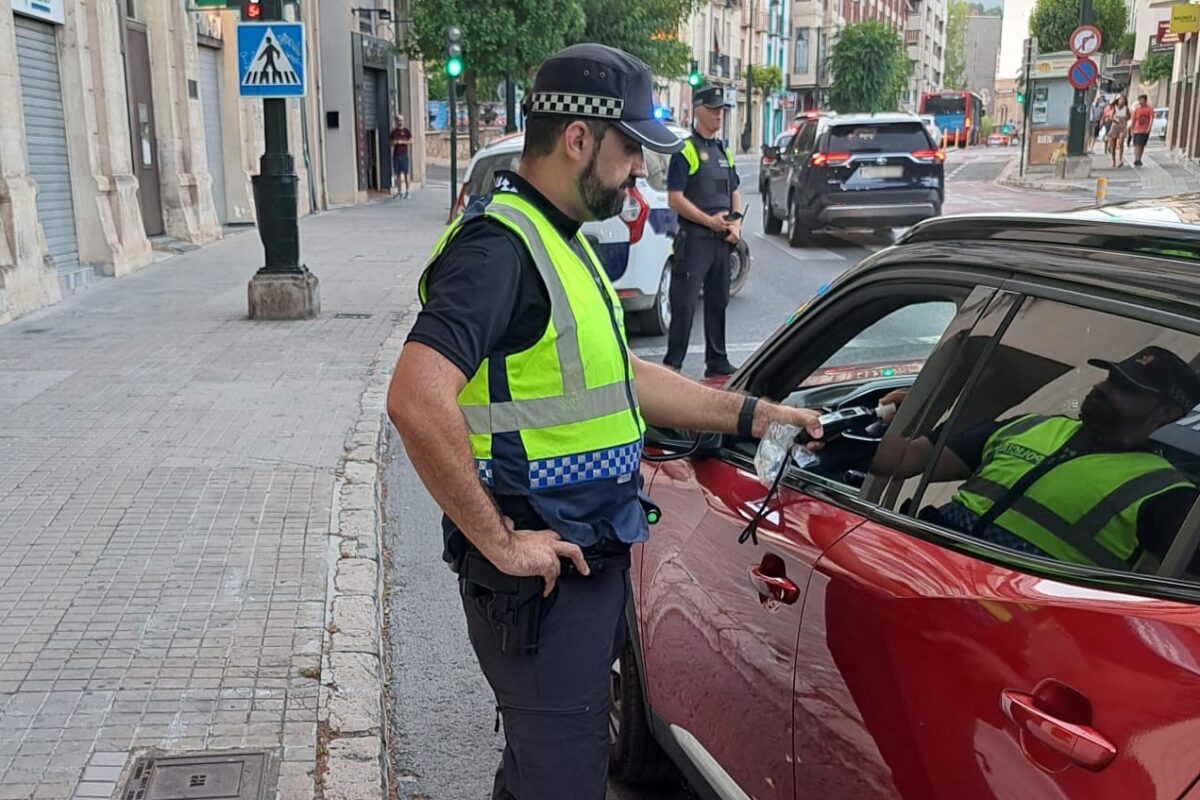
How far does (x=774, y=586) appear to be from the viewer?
230 centimetres

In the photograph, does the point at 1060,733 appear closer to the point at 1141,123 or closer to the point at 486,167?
the point at 486,167

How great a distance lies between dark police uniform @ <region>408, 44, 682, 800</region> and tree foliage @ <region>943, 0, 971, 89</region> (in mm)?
146308

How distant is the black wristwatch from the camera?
2.61 meters

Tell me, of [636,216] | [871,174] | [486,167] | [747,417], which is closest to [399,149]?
[871,174]

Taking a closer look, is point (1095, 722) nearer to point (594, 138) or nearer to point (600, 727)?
point (600, 727)

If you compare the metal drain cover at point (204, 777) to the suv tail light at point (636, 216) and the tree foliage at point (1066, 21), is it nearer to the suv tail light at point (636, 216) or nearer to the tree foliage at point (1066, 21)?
the suv tail light at point (636, 216)

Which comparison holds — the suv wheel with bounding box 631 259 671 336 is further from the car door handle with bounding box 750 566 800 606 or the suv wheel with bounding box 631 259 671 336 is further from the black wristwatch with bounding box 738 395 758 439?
the car door handle with bounding box 750 566 800 606

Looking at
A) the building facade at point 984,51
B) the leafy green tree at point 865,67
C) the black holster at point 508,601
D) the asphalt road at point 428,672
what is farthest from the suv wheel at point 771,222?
the building facade at point 984,51

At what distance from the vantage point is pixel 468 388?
2125 millimetres

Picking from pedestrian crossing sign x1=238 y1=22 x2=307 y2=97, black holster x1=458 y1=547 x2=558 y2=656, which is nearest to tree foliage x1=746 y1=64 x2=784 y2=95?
pedestrian crossing sign x1=238 y1=22 x2=307 y2=97

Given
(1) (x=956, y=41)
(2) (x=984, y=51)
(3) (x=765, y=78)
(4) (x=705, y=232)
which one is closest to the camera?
(4) (x=705, y=232)

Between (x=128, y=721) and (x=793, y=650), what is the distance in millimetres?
2261

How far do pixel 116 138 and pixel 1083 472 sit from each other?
13.9 m

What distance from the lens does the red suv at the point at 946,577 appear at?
5.18ft
